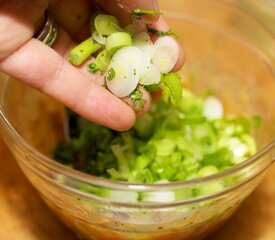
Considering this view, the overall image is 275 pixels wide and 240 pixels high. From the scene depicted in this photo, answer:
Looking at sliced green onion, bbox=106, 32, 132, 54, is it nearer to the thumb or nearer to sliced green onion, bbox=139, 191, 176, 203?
the thumb

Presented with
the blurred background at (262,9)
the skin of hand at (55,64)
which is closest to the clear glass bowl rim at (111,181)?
the skin of hand at (55,64)

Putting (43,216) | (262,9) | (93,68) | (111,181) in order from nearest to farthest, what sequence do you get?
(111,181) → (93,68) → (43,216) → (262,9)

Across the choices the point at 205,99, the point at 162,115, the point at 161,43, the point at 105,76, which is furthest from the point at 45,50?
the point at 205,99

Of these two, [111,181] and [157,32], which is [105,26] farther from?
[111,181]

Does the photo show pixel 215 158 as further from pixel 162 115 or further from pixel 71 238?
pixel 71 238

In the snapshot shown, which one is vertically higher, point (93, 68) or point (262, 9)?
point (262, 9)

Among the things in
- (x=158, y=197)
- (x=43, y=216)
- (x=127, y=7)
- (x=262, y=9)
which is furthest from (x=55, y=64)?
(x=262, y=9)
